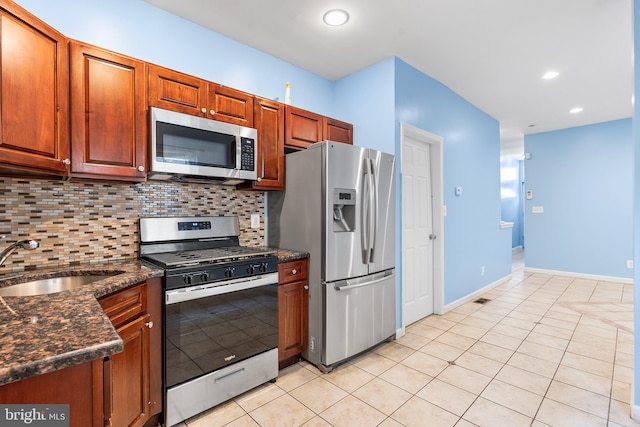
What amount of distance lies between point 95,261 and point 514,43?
3895 millimetres

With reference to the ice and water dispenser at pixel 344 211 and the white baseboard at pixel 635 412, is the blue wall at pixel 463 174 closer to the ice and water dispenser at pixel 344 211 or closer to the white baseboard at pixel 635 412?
the ice and water dispenser at pixel 344 211

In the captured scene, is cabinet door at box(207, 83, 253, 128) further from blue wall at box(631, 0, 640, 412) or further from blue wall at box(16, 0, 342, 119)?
blue wall at box(631, 0, 640, 412)

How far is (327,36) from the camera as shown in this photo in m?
2.71

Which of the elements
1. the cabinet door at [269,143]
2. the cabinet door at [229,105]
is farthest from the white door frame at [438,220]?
the cabinet door at [229,105]

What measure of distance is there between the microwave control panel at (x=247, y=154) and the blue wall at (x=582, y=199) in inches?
241

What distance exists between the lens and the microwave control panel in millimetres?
Answer: 2404

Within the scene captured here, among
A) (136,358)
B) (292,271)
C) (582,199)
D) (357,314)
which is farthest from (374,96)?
(582,199)

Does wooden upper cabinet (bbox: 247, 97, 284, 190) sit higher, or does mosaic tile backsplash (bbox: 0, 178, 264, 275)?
wooden upper cabinet (bbox: 247, 97, 284, 190)

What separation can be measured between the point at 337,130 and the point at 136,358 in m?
2.56

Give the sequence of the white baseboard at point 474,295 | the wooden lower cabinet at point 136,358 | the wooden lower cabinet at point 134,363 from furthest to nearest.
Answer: the white baseboard at point 474,295, the wooden lower cabinet at point 136,358, the wooden lower cabinet at point 134,363

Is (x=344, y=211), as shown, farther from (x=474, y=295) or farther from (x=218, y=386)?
(x=474, y=295)

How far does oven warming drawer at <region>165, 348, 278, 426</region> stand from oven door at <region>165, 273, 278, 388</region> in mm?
40

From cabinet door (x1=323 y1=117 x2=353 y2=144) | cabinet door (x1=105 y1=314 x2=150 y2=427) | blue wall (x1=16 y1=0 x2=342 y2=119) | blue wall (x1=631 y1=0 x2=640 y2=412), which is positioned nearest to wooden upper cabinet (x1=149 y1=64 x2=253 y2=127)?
blue wall (x1=16 y1=0 x2=342 y2=119)

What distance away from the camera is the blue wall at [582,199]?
528 centimetres
